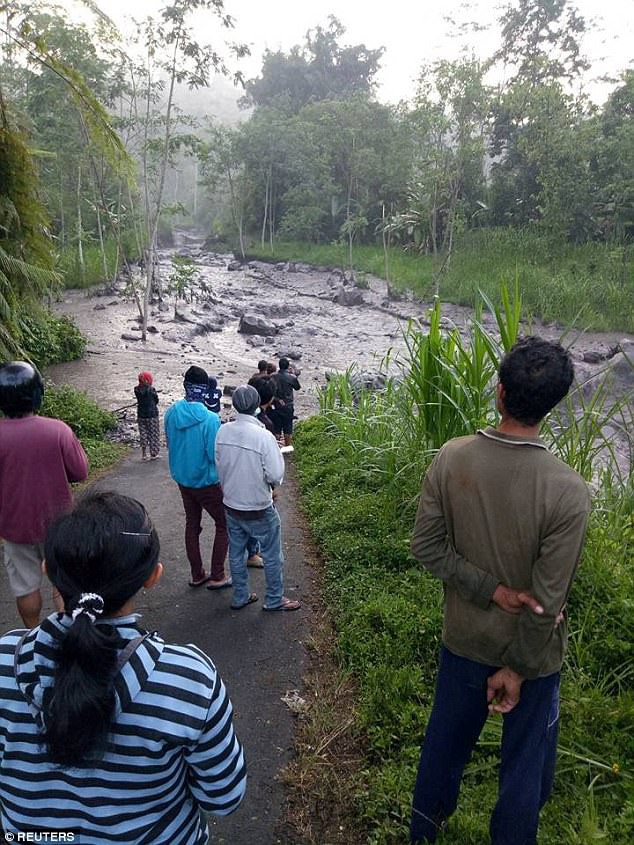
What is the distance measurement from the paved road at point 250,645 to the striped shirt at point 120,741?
1.38 metres

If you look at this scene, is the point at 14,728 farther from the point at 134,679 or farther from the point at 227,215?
the point at 227,215

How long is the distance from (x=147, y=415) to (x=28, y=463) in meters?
4.58

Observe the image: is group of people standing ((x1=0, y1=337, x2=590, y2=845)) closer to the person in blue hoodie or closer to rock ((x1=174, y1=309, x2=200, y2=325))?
the person in blue hoodie

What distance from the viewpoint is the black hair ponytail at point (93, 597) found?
1078 mm

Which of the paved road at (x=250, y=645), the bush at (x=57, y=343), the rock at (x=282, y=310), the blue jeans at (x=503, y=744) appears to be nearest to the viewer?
the blue jeans at (x=503, y=744)

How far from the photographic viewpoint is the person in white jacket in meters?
3.45

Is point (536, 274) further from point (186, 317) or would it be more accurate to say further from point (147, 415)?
point (147, 415)

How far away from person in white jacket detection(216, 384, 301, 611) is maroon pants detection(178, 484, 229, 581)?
32 centimetres

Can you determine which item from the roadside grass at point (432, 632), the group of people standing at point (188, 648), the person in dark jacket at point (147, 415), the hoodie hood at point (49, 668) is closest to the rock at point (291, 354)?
the person in dark jacket at point (147, 415)

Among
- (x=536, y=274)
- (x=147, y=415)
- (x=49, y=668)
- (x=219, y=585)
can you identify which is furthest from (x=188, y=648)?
(x=536, y=274)

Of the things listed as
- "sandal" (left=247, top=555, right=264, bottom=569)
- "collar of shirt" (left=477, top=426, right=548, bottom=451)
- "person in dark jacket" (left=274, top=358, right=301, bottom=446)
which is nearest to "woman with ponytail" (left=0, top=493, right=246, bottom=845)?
"collar of shirt" (left=477, top=426, right=548, bottom=451)

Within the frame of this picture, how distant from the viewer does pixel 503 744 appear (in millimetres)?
1831

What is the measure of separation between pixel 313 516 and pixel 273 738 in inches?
107

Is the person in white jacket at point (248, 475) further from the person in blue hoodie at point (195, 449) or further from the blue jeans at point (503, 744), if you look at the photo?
the blue jeans at point (503, 744)
